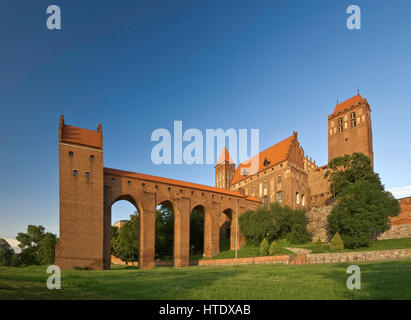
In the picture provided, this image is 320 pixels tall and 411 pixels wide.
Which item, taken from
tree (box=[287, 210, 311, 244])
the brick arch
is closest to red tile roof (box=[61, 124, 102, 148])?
the brick arch

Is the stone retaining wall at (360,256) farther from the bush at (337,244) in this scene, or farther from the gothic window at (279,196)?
the gothic window at (279,196)

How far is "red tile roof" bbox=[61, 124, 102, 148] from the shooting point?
3303 centimetres

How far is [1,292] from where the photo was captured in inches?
414

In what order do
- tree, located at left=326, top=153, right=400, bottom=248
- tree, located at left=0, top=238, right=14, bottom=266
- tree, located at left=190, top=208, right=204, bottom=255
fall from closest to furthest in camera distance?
tree, located at left=326, top=153, right=400, bottom=248
tree, located at left=190, top=208, right=204, bottom=255
tree, located at left=0, top=238, right=14, bottom=266

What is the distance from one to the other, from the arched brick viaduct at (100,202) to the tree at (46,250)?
2338 centimetres

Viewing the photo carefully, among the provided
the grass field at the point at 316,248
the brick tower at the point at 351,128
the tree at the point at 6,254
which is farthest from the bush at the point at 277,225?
the tree at the point at 6,254

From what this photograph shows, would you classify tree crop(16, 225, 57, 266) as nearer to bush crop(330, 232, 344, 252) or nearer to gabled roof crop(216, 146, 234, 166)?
gabled roof crop(216, 146, 234, 166)

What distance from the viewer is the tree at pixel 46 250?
5216 centimetres

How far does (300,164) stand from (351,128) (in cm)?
1223

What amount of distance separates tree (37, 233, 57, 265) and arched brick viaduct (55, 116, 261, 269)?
2338 centimetres

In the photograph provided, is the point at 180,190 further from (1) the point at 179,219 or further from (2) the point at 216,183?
(2) the point at 216,183

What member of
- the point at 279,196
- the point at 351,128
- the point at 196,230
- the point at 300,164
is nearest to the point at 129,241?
the point at 196,230
